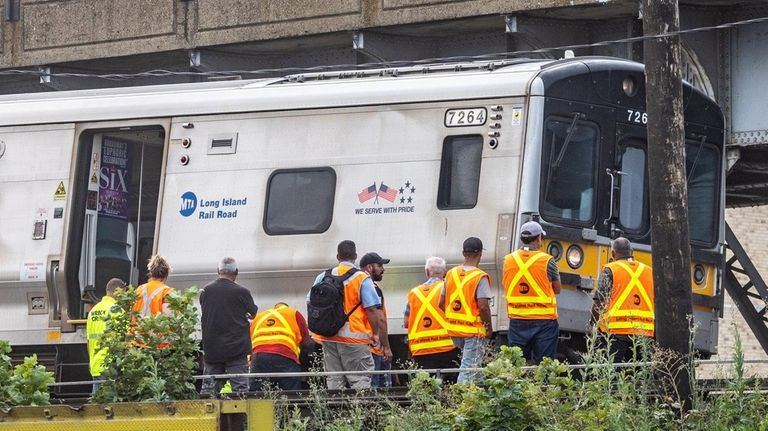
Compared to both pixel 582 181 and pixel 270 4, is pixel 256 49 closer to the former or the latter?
pixel 270 4

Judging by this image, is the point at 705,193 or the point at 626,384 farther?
the point at 705,193

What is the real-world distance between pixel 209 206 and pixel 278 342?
7.56 ft

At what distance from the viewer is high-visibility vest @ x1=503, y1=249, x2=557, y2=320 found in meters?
13.3

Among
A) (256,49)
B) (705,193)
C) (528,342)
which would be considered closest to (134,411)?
(528,342)

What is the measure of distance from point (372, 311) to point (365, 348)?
0.38 metres

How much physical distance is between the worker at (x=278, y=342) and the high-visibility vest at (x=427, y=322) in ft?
3.66

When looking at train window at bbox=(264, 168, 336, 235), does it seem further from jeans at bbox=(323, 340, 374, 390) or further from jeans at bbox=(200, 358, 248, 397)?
jeans at bbox=(200, 358, 248, 397)

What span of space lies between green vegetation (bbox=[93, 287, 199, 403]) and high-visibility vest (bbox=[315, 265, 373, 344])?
214 cm

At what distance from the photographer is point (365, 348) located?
14062 mm

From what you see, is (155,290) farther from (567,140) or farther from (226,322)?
(567,140)

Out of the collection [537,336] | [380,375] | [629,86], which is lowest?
[380,375]

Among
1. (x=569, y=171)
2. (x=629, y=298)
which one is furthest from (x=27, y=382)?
(x=569, y=171)

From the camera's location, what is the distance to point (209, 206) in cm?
1623

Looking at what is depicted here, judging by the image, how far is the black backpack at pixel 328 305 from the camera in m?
13.8
